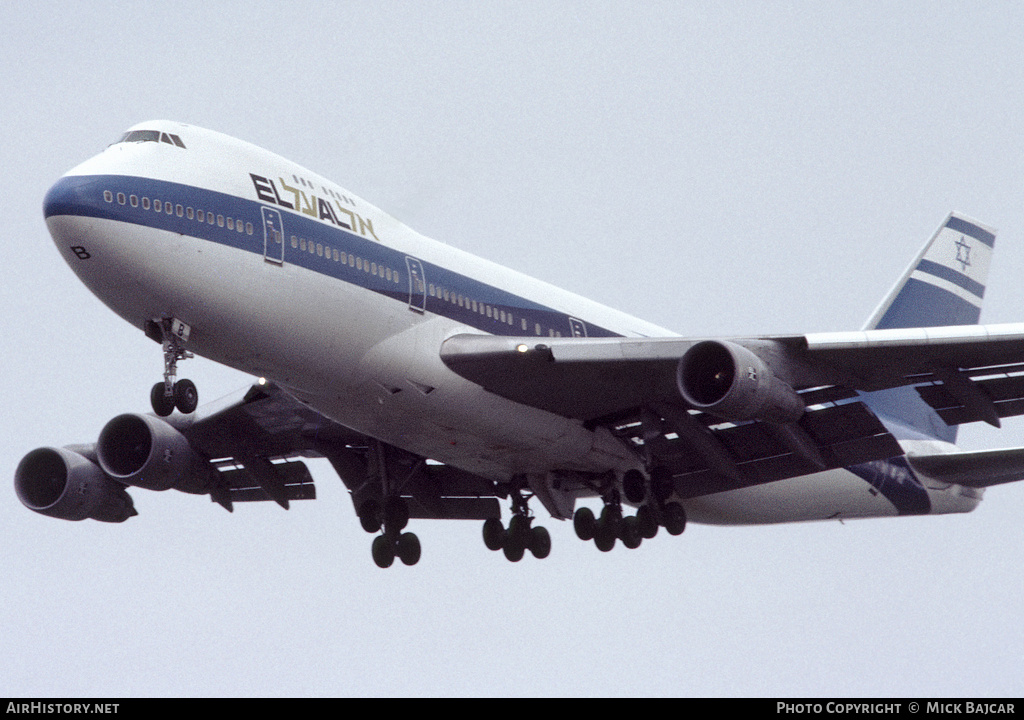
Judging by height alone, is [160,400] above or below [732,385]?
below

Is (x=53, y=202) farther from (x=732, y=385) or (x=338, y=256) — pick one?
(x=732, y=385)

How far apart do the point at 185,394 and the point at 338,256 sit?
3.31 meters

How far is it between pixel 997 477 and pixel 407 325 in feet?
46.7

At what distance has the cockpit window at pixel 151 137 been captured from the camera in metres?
21.9

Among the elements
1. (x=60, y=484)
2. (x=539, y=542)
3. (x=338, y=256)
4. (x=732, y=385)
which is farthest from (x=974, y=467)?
(x=60, y=484)

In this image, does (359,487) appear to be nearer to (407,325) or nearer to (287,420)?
(287,420)

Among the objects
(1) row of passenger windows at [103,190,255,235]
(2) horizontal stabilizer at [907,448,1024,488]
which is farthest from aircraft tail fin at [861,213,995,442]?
(1) row of passenger windows at [103,190,255,235]

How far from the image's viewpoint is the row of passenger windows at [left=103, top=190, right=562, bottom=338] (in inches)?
830

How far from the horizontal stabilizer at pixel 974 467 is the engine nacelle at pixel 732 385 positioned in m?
7.91

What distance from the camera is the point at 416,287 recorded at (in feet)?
78.6

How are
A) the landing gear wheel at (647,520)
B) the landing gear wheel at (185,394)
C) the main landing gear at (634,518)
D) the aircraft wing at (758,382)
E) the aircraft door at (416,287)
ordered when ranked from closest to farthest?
1. the landing gear wheel at (185,394)
2. the aircraft wing at (758,382)
3. the aircraft door at (416,287)
4. the main landing gear at (634,518)
5. the landing gear wheel at (647,520)

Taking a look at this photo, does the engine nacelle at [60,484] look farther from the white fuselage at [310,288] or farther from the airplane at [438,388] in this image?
the white fuselage at [310,288]

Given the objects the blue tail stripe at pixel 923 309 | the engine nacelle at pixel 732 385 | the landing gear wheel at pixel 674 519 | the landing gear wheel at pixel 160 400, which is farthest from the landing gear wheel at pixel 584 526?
the blue tail stripe at pixel 923 309
